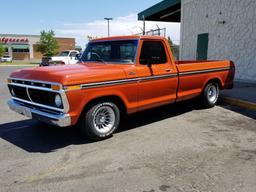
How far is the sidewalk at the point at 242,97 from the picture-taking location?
25.5 ft

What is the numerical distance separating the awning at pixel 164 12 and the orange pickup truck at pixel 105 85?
38.6 feet

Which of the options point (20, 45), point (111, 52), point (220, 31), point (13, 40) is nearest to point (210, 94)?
point (111, 52)

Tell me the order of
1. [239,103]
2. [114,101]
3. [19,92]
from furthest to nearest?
[239,103] → [19,92] → [114,101]

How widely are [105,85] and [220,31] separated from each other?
10.2 metres

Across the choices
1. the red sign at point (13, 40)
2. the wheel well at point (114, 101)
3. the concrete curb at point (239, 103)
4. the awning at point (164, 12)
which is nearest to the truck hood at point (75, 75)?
the wheel well at point (114, 101)

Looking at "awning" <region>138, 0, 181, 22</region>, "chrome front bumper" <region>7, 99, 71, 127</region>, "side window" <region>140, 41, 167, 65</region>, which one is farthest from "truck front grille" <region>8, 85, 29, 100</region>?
"awning" <region>138, 0, 181, 22</region>

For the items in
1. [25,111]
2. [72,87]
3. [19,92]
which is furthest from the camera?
[19,92]

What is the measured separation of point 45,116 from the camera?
4.75 meters

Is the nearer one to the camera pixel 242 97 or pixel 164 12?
pixel 242 97

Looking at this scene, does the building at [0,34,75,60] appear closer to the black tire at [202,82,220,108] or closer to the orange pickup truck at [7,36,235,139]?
the black tire at [202,82,220,108]

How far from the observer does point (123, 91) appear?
5.36 m

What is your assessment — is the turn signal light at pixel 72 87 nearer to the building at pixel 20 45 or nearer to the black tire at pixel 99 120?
the black tire at pixel 99 120

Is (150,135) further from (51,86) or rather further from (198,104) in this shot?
(198,104)

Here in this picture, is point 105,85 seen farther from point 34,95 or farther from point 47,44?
point 47,44
